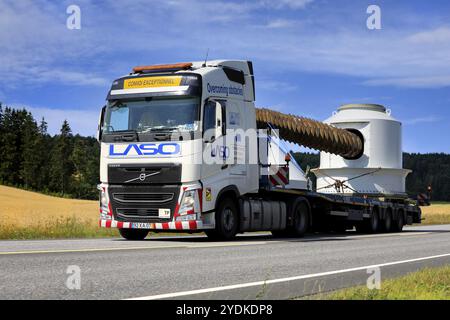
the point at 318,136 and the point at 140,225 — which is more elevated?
the point at 318,136

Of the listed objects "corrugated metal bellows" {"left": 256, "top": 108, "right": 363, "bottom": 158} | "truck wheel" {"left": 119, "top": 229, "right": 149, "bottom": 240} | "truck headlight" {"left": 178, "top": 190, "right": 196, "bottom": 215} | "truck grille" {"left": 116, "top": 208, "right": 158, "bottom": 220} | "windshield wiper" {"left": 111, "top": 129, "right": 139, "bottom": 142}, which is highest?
"corrugated metal bellows" {"left": 256, "top": 108, "right": 363, "bottom": 158}

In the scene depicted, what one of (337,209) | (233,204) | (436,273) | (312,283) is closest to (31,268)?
(312,283)

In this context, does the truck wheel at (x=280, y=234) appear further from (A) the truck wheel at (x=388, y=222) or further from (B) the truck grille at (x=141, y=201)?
(A) the truck wheel at (x=388, y=222)

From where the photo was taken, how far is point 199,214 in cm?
1416

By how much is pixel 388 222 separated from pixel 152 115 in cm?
1311

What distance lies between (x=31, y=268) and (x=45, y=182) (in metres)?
100

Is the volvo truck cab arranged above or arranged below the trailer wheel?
above

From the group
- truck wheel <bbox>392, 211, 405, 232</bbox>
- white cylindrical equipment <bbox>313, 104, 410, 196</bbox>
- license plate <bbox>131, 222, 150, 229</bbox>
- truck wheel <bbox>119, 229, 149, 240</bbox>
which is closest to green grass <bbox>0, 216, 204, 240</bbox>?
truck wheel <bbox>119, 229, 149, 240</bbox>

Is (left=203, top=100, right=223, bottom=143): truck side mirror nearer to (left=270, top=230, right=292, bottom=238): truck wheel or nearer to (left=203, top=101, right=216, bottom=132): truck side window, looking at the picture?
(left=203, top=101, right=216, bottom=132): truck side window

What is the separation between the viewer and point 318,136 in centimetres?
2347

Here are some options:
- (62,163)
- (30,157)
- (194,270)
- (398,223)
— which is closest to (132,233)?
(194,270)

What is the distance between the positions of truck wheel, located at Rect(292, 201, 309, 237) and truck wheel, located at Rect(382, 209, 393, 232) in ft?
21.4

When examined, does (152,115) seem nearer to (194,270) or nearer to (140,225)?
(140,225)

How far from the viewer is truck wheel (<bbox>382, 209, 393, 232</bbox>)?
2438cm
